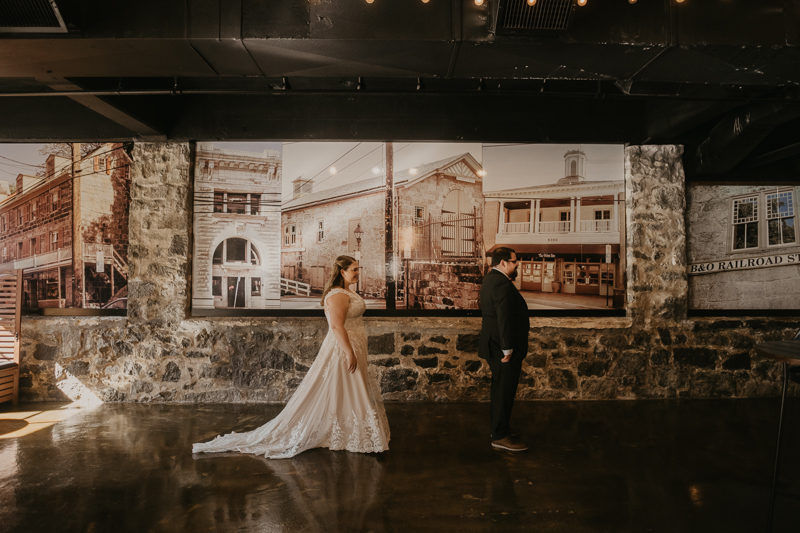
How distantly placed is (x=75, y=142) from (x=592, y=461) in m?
6.57

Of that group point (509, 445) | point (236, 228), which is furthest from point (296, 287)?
point (509, 445)

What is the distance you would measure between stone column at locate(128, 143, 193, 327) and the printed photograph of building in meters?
6.26

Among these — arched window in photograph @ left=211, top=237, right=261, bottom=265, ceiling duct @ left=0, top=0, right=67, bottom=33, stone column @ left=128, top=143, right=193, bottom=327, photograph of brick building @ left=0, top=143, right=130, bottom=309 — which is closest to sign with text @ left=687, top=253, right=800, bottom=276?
arched window in photograph @ left=211, top=237, right=261, bottom=265

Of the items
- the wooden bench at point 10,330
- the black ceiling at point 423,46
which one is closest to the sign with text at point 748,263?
the black ceiling at point 423,46

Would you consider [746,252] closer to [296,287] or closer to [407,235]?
[407,235]

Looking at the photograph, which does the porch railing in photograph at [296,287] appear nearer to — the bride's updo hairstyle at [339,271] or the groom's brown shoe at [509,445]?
the bride's updo hairstyle at [339,271]

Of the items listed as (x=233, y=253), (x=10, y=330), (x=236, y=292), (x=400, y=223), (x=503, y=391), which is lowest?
(x=503, y=391)

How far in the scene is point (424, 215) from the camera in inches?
195

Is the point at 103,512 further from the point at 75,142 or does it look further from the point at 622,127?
the point at 622,127

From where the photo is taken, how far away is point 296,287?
16.4 feet

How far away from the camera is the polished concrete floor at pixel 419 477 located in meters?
2.48

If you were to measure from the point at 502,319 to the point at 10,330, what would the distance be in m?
5.55

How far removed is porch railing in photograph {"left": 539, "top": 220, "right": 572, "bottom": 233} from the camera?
16.3ft

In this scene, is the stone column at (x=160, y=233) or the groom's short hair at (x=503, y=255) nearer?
the groom's short hair at (x=503, y=255)
